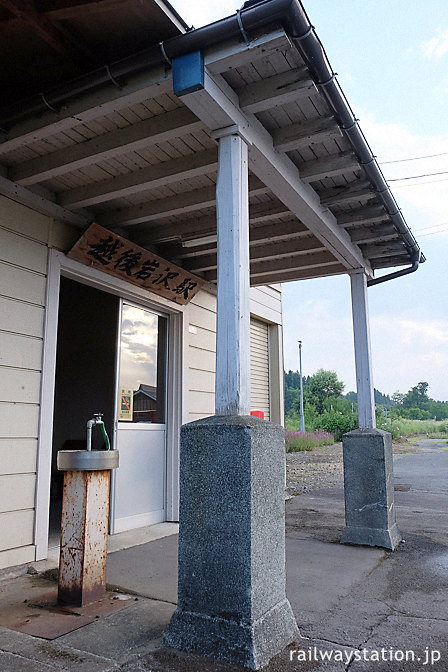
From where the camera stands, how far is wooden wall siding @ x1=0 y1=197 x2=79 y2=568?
3386 millimetres

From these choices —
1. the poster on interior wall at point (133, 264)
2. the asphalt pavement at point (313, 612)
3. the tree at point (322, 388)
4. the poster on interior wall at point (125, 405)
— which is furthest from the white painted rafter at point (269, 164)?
the tree at point (322, 388)

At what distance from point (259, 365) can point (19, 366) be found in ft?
15.2

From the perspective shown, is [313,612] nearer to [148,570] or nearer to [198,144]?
[148,570]

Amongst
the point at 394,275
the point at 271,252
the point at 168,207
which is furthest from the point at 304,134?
the point at 394,275

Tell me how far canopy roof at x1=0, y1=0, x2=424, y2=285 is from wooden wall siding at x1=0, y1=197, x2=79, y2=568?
31cm

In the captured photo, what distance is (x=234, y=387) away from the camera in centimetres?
242

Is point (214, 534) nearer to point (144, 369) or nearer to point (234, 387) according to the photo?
point (234, 387)

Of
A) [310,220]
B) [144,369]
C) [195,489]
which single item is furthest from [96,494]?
[310,220]

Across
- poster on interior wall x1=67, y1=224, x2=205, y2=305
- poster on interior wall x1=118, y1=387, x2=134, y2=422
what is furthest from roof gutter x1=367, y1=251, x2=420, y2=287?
poster on interior wall x1=118, y1=387, x2=134, y2=422

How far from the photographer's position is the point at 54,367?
3756 mm

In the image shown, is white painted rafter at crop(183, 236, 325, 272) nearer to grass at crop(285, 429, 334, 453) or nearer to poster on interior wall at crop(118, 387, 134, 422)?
poster on interior wall at crop(118, 387, 134, 422)

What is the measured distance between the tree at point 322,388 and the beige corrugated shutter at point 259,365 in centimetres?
3907

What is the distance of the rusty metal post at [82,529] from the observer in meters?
2.76

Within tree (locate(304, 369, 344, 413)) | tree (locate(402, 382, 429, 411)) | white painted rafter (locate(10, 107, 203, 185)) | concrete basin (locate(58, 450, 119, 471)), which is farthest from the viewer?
tree (locate(402, 382, 429, 411))
